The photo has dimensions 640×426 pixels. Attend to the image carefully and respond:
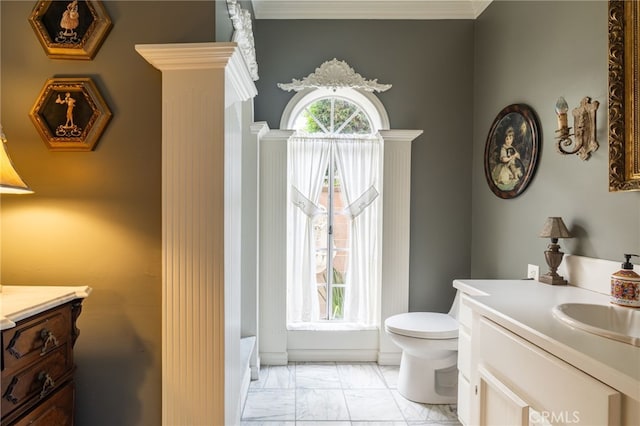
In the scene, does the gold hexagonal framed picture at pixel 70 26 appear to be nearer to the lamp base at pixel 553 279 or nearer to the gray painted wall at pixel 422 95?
the gray painted wall at pixel 422 95

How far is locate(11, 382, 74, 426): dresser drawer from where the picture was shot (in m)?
1.14

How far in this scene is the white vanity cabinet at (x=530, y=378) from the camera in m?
0.83

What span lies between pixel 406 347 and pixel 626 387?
1530 mm

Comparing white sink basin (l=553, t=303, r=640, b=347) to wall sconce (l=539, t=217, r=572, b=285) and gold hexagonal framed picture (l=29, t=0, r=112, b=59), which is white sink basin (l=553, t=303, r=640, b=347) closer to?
wall sconce (l=539, t=217, r=572, b=285)

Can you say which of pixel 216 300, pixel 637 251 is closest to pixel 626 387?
pixel 637 251

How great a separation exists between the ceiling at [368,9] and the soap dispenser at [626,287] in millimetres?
2252

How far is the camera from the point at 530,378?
42.3 inches

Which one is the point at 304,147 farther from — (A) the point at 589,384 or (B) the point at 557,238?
(A) the point at 589,384

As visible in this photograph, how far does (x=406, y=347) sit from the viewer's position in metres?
2.22

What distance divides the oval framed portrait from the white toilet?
3.31 ft

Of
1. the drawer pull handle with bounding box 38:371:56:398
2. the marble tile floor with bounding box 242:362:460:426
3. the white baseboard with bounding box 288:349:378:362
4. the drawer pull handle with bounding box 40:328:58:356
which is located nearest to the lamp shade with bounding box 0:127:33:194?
the drawer pull handle with bounding box 40:328:58:356

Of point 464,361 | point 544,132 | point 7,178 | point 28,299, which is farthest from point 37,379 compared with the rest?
point 544,132

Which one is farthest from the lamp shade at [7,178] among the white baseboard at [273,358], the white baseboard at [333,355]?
the white baseboard at [333,355]

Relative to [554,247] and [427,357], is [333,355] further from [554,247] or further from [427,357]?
[554,247]
